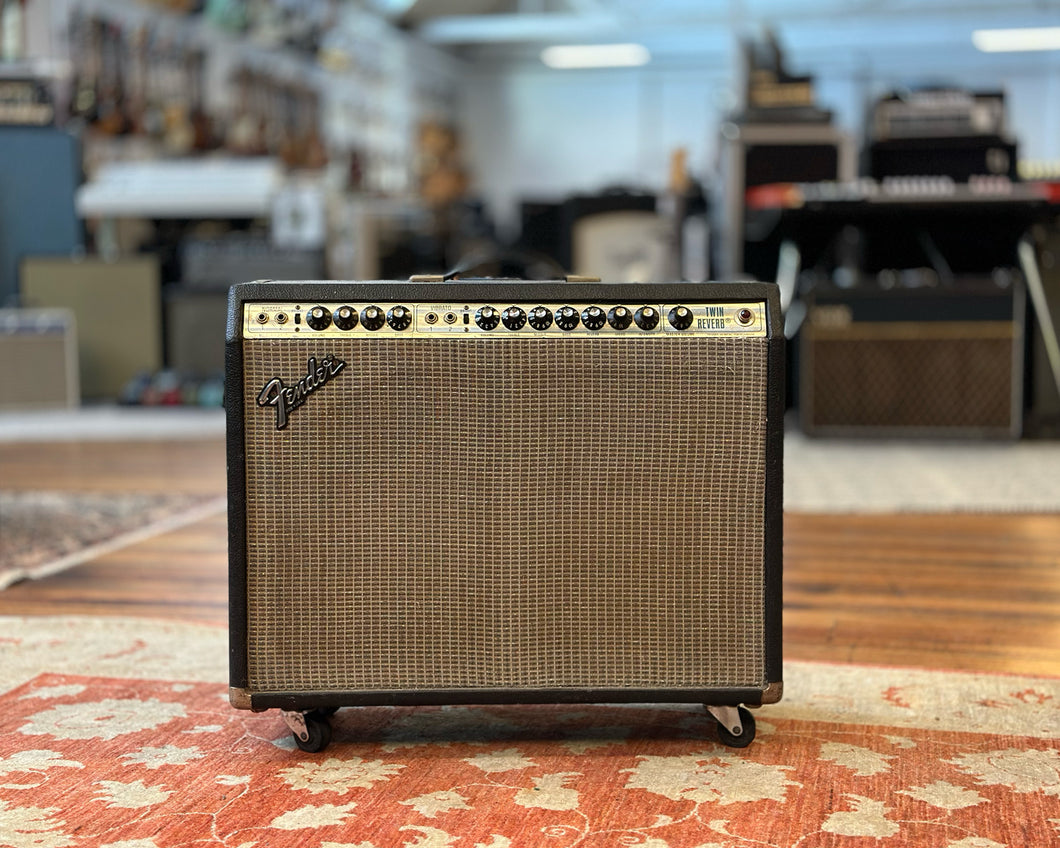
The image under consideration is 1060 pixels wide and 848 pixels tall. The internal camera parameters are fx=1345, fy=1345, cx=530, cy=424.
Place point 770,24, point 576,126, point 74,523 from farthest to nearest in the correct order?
1. point 576,126
2. point 770,24
3. point 74,523

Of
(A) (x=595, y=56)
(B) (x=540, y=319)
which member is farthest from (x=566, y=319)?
(A) (x=595, y=56)

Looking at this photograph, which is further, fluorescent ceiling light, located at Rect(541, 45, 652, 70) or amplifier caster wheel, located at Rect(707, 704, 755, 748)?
fluorescent ceiling light, located at Rect(541, 45, 652, 70)

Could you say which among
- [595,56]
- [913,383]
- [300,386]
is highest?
[595,56]

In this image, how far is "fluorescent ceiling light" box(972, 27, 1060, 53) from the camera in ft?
35.0

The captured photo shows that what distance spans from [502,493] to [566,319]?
0.17 metres

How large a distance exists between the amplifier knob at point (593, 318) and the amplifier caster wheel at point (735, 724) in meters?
0.39

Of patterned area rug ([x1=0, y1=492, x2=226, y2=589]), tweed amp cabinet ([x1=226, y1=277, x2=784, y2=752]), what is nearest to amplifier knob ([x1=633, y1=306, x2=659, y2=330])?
tweed amp cabinet ([x1=226, y1=277, x2=784, y2=752])

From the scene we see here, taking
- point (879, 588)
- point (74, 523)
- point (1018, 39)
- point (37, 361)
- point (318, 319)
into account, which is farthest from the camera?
point (1018, 39)

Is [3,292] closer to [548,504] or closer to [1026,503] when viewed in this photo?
[1026,503]

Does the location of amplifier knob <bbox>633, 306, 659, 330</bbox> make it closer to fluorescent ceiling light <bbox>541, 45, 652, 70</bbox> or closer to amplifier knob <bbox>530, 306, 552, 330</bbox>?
amplifier knob <bbox>530, 306, 552, 330</bbox>

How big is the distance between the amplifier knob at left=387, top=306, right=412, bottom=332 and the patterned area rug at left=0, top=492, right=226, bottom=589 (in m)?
1.15

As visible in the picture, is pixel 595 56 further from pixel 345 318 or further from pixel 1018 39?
pixel 345 318

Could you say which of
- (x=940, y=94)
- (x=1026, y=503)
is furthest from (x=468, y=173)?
(x=1026, y=503)

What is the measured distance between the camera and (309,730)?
1297 mm
